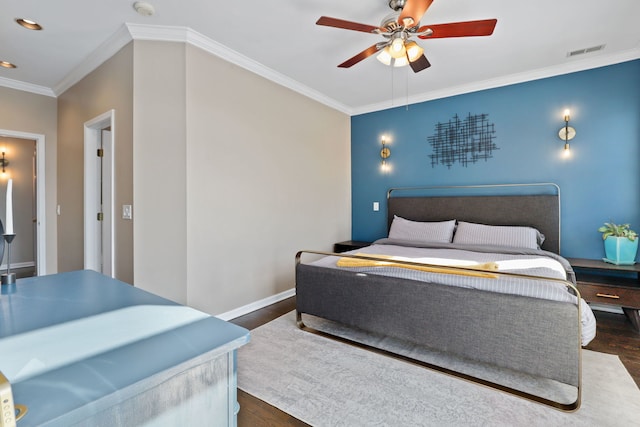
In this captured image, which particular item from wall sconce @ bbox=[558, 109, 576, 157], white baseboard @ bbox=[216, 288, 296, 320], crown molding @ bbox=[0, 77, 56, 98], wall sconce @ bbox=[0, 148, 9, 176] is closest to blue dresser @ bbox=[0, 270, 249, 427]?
white baseboard @ bbox=[216, 288, 296, 320]

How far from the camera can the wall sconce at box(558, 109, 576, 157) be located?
3.45 metres

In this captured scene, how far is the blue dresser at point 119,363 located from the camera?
1.78 feet

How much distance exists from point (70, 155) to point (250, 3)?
10.1 ft

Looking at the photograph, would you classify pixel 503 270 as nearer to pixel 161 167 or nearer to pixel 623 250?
pixel 623 250

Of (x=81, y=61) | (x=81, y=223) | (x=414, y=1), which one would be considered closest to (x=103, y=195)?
(x=81, y=223)

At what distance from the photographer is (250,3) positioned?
2.36 meters

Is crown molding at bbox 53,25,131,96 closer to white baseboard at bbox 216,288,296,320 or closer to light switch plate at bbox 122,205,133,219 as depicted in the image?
light switch plate at bbox 122,205,133,219

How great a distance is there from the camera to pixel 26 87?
12.7 ft

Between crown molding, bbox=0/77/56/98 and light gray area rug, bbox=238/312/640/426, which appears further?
crown molding, bbox=0/77/56/98

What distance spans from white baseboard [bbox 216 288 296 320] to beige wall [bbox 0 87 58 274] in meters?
2.77

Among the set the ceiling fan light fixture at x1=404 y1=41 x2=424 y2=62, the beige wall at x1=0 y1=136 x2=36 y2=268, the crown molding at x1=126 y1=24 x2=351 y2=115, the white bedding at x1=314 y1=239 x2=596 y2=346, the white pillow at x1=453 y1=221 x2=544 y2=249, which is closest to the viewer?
the white bedding at x1=314 y1=239 x2=596 y2=346

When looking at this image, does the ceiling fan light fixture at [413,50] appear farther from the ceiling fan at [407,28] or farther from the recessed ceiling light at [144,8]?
the recessed ceiling light at [144,8]

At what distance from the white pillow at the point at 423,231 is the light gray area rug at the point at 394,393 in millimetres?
1746

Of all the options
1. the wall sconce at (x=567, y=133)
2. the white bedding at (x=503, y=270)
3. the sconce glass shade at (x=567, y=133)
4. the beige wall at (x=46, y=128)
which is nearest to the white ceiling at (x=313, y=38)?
the beige wall at (x=46, y=128)
